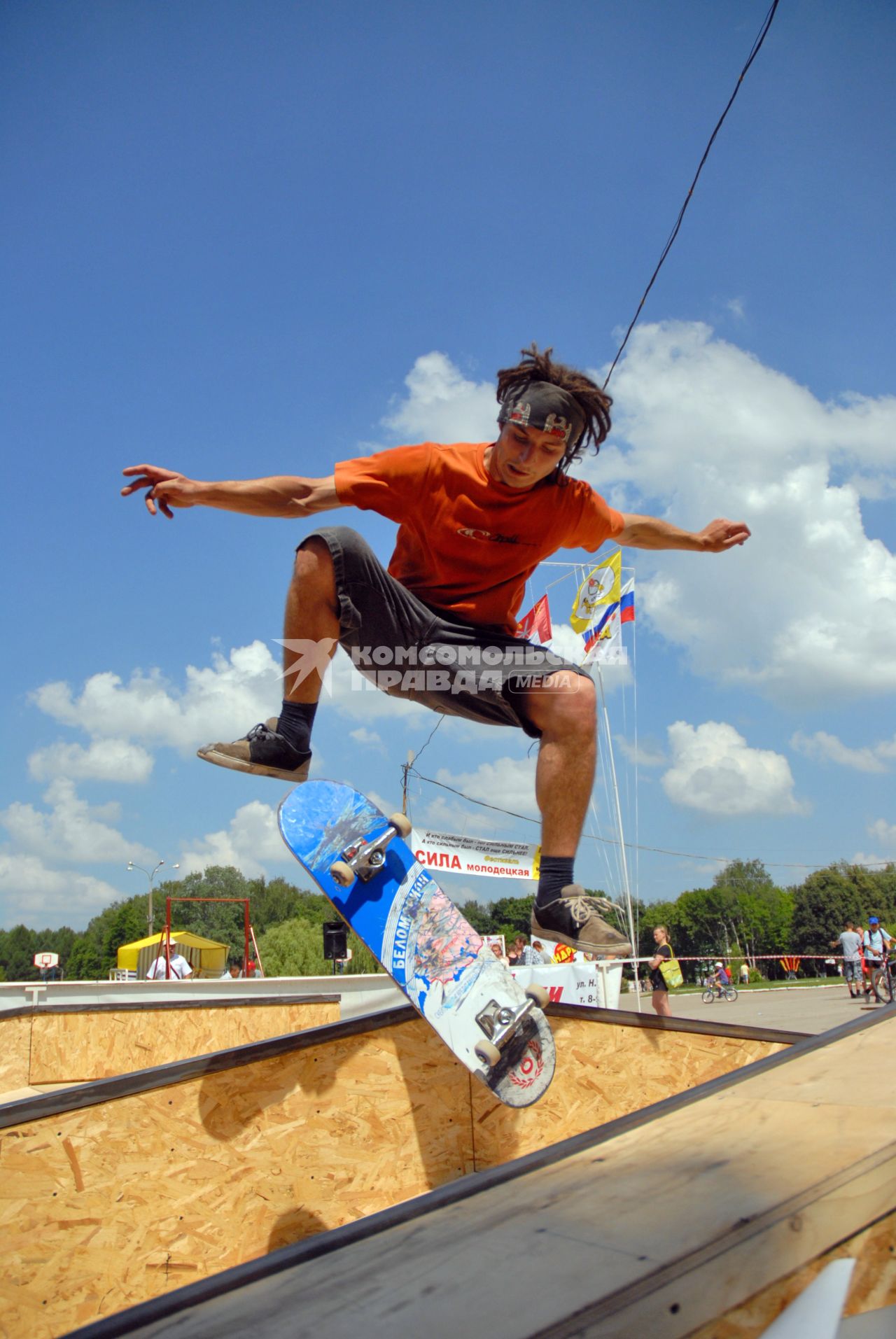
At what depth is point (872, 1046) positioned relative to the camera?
7.42 feet

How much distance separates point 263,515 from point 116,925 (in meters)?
114

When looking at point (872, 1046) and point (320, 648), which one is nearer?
point (872, 1046)

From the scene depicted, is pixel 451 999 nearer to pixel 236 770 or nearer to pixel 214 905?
pixel 236 770

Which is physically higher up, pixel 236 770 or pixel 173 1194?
pixel 236 770

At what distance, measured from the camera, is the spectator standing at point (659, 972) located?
997cm

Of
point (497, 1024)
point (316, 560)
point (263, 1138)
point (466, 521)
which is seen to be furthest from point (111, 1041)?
point (466, 521)

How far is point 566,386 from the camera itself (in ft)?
12.7

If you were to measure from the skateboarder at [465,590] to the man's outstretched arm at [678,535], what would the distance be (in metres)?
0.30

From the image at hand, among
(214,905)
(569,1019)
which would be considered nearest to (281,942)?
(214,905)

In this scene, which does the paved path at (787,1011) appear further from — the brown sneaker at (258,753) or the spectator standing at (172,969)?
the spectator standing at (172,969)

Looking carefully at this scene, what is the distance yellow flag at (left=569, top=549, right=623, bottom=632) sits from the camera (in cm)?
1667

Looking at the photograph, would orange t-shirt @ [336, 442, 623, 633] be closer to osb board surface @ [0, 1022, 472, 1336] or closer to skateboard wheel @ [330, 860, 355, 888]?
skateboard wheel @ [330, 860, 355, 888]

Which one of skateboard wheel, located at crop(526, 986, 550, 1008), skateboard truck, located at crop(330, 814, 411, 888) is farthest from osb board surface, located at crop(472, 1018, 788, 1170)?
skateboard truck, located at crop(330, 814, 411, 888)

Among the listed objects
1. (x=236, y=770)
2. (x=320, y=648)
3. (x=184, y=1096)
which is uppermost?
(x=320, y=648)
